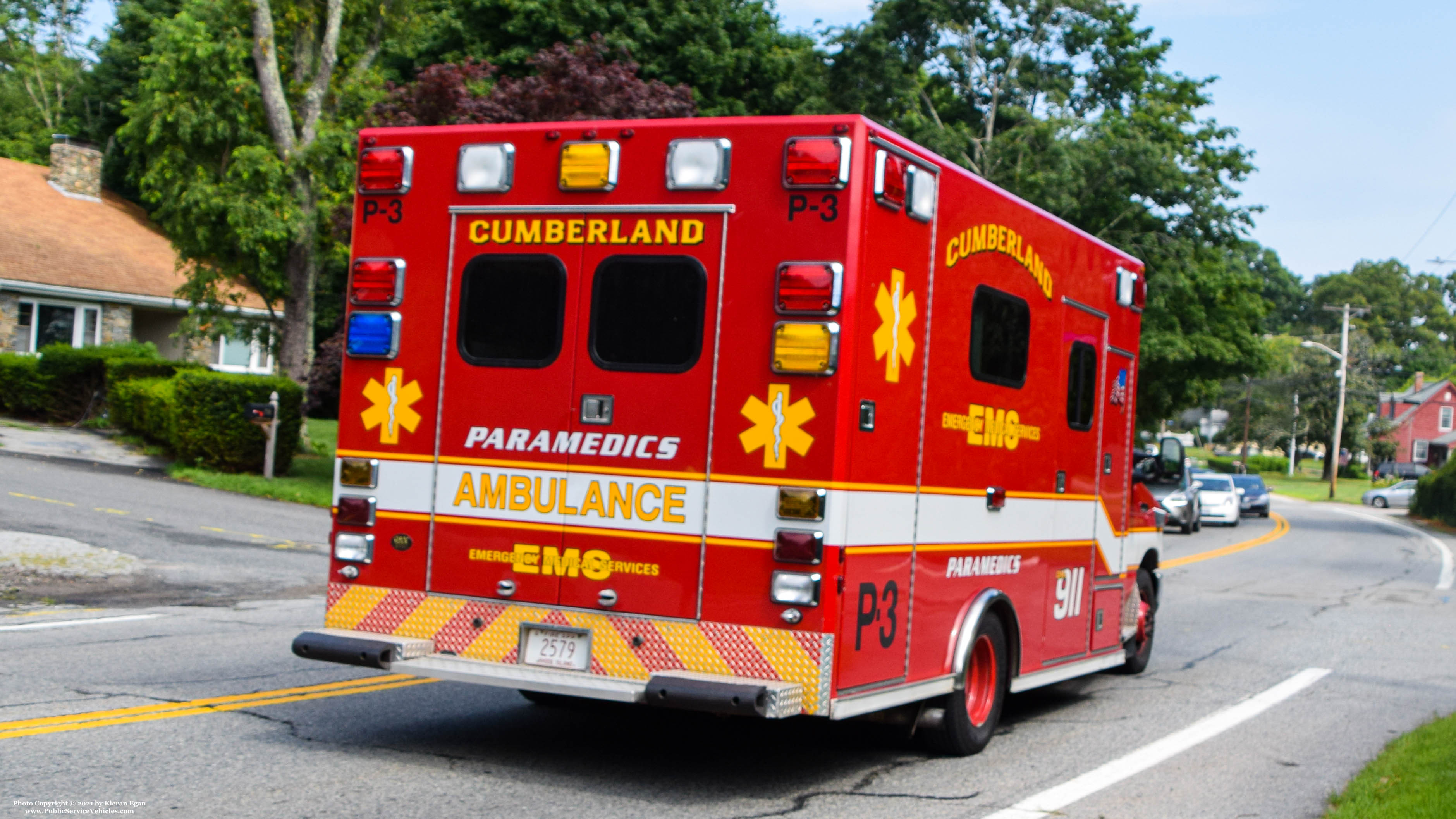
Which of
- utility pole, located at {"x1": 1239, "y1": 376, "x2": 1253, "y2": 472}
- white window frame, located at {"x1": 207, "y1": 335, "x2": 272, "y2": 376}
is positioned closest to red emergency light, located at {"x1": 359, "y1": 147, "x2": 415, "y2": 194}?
white window frame, located at {"x1": 207, "y1": 335, "x2": 272, "y2": 376}

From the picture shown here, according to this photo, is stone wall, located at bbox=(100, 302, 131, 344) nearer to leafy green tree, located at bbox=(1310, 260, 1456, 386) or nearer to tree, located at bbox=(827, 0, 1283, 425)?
tree, located at bbox=(827, 0, 1283, 425)

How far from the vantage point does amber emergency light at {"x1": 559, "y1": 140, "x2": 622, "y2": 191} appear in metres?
6.50

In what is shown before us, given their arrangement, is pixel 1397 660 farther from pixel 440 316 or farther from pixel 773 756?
pixel 440 316

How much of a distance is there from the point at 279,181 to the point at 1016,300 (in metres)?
20.4

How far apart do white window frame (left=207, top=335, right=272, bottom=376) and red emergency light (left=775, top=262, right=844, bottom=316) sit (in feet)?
106

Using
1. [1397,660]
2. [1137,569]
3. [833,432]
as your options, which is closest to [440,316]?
[833,432]

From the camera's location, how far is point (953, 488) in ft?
23.2

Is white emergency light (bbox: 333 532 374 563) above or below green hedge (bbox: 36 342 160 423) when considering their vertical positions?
below

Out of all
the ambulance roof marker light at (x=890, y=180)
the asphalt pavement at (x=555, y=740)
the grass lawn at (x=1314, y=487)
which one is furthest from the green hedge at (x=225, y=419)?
the grass lawn at (x=1314, y=487)

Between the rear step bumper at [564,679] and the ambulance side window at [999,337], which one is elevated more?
the ambulance side window at [999,337]

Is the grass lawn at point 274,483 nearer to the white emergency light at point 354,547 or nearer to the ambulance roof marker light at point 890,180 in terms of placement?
the white emergency light at point 354,547

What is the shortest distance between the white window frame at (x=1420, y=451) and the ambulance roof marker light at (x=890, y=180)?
373 ft

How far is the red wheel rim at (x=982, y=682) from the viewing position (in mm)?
7523

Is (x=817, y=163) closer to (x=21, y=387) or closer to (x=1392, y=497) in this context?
(x=21, y=387)
